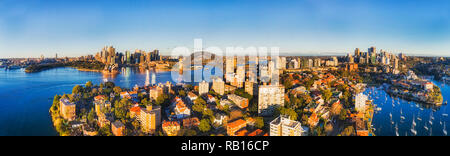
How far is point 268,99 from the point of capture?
4258 mm

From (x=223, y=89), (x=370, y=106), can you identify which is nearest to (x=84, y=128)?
(x=223, y=89)

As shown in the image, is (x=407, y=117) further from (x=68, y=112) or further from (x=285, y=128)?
(x=68, y=112)

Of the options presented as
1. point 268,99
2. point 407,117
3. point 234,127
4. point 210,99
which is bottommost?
point 407,117

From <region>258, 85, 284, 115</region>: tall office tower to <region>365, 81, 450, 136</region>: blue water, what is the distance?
1.73 metres

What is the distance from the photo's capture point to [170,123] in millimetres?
3359

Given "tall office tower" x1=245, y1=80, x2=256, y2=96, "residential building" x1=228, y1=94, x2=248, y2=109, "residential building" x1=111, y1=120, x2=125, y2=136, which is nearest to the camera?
"residential building" x1=111, y1=120, x2=125, y2=136

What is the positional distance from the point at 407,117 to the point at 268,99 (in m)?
3.11

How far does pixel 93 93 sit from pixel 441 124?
7.84m

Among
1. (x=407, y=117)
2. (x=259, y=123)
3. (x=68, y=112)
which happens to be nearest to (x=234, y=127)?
(x=259, y=123)

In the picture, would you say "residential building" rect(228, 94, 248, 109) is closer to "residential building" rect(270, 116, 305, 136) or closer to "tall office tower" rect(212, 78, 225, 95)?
"tall office tower" rect(212, 78, 225, 95)

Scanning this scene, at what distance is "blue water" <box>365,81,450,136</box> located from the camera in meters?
3.98

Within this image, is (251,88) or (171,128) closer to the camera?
(171,128)

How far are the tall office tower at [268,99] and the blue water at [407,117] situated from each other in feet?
5.68

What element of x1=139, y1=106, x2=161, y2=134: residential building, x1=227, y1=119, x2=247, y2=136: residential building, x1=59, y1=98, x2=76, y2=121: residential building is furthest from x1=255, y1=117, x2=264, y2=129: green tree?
x1=59, y1=98, x2=76, y2=121: residential building
